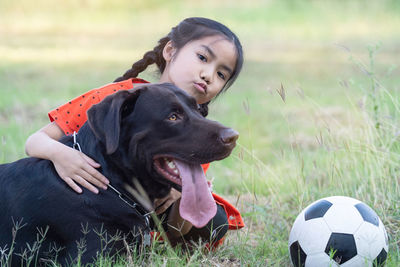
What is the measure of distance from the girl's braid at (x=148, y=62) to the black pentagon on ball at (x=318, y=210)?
5.82 feet

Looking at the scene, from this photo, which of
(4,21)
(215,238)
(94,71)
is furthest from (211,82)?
(4,21)

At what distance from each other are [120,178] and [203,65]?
1.32m

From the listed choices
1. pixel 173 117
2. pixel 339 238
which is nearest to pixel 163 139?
pixel 173 117

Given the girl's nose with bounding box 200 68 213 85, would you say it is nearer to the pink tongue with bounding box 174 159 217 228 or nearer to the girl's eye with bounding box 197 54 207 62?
the girl's eye with bounding box 197 54 207 62

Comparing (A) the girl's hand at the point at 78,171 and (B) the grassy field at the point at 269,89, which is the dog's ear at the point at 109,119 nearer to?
(A) the girl's hand at the point at 78,171

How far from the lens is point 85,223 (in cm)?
310

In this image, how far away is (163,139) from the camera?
3141mm

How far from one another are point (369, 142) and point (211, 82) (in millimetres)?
1509

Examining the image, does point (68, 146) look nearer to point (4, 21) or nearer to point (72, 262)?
point (72, 262)

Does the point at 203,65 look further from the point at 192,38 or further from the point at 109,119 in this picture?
the point at 109,119

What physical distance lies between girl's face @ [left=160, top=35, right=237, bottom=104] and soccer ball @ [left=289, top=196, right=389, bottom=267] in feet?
4.28

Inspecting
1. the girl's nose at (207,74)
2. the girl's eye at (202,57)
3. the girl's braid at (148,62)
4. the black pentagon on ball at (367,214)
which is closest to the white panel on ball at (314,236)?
the black pentagon on ball at (367,214)

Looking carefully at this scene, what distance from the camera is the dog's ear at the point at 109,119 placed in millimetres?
2992

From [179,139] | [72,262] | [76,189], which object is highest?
[179,139]
